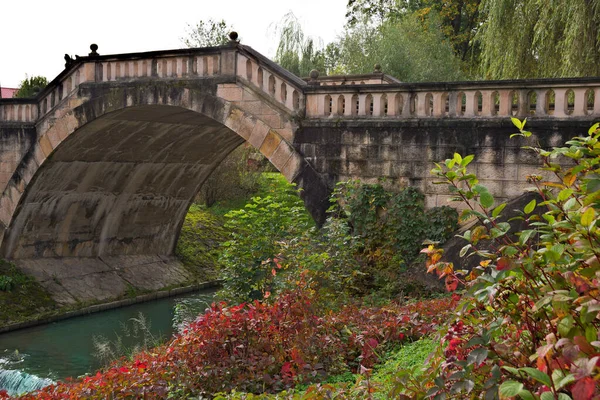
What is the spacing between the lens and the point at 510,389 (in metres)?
3.38

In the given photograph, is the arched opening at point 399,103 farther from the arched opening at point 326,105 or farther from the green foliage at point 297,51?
the green foliage at point 297,51

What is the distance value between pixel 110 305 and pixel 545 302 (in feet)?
61.2

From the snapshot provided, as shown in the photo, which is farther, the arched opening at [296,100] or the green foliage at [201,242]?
the green foliage at [201,242]

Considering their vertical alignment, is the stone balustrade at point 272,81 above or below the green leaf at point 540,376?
above

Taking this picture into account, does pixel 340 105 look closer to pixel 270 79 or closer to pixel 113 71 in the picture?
pixel 270 79

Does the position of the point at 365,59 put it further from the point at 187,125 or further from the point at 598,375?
the point at 598,375

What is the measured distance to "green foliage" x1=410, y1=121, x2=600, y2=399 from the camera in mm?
3379

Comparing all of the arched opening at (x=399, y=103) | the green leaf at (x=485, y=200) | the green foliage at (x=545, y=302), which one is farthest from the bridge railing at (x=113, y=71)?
the green leaf at (x=485, y=200)

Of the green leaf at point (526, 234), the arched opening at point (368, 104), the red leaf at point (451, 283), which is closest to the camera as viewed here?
the green leaf at point (526, 234)

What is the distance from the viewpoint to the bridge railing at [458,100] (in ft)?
38.5

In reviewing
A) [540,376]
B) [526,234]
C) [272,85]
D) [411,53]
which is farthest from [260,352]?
[411,53]

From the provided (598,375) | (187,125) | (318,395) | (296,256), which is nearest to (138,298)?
(187,125)

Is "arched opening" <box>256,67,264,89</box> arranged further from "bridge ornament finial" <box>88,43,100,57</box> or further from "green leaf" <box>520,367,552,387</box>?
"green leaf" <box>520,367,552,387</box>

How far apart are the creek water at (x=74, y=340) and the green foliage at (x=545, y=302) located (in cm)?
1093
